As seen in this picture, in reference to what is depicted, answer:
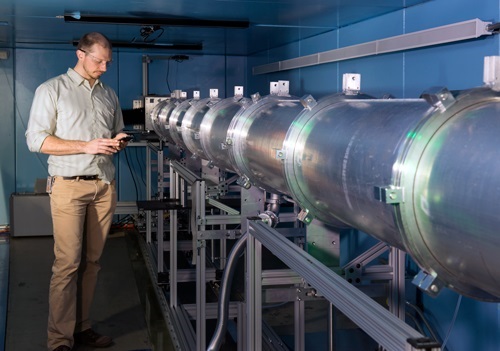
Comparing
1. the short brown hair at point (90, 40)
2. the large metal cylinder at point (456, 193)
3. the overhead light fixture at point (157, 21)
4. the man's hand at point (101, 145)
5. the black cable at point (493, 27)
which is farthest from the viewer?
the overhead light fixture at point (157, 21)

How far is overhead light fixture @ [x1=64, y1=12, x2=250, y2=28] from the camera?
173 inches

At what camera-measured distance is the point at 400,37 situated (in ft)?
11.5

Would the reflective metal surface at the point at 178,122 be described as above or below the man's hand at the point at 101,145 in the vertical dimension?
above

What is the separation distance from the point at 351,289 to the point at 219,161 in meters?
1.64

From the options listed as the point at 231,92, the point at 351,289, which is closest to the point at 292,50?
the point at 231,92

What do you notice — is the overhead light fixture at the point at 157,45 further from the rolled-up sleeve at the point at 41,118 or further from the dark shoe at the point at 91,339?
the dark shoe at the point at 91,339

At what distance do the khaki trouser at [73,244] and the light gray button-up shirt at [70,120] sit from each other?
8 centimetres

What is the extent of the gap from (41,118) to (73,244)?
2.05ft

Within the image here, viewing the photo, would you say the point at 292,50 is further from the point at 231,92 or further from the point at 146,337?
the point at 146,337

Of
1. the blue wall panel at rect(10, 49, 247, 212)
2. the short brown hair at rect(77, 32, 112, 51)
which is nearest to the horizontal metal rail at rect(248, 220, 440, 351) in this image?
the short brown hair at rect(77, 32, 112, 51)

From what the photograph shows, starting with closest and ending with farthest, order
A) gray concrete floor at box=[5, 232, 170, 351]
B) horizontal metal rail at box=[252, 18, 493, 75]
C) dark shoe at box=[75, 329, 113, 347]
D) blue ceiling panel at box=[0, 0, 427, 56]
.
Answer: horizontal metal rail at box=[252, 18, 493, 75] < dark shoe at box=[75, 329, 113, 347] < blue ceiling panel at box=[0, 0, 427, 56] < gray concrete floor at box=[5, 232, 170, 351]

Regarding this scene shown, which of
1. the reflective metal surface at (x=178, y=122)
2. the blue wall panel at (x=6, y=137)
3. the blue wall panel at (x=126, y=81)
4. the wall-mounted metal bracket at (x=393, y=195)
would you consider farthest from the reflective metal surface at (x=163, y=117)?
the wall-mounted metal bracket at (x=393, y=195)

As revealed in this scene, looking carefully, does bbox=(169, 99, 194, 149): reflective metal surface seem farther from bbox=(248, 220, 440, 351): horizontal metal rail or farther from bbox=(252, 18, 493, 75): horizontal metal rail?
bbox=(248, 220, 440, 351): horizontal metal rail

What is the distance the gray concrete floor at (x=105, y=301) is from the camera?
12.6 ft
